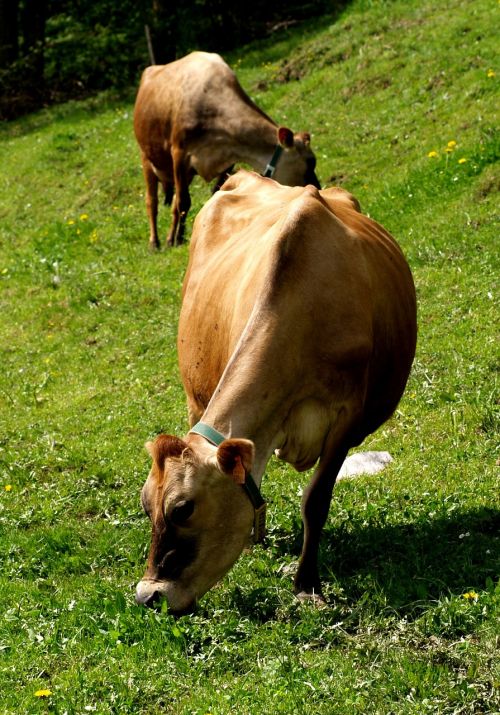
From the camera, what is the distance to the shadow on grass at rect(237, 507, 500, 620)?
18.2 feet

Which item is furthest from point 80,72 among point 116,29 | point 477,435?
point 477,435

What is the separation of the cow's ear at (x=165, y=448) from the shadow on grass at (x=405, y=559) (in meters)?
1.14

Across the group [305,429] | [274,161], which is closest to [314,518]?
[305,429]

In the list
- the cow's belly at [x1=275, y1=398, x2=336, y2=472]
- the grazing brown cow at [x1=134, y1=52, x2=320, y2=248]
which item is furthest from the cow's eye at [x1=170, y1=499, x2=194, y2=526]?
the grazing brown cow at [x1=134, y1=52, x2=320, y2=248]

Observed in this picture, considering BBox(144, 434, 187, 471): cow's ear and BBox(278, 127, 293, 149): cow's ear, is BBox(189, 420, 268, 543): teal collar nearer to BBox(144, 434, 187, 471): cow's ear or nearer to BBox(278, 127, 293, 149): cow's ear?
BBox(144, 434, 187, 471): cow's ear

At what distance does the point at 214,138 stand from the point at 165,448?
9.20 metres

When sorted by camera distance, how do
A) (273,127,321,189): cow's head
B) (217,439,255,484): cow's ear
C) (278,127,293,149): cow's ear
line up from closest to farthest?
(217,439,255,484): cow's ear → (278,127,293,149): cow's ear → (273,127,321,189): cow's head

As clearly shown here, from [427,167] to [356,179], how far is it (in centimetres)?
116

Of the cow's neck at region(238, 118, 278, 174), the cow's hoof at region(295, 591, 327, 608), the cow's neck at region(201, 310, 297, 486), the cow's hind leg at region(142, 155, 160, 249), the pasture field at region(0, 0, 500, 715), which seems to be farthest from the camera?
the cow's hind leg at region(142, 155, 160, 249)

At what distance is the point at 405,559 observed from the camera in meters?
6.01

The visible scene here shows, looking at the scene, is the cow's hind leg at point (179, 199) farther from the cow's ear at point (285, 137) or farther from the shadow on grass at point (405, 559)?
the shadow on grass at point (405, 559)

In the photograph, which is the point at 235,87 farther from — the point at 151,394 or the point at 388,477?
the point at 388,477

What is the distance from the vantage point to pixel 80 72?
24.3 metres

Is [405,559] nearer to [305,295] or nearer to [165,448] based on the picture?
[305,295]
